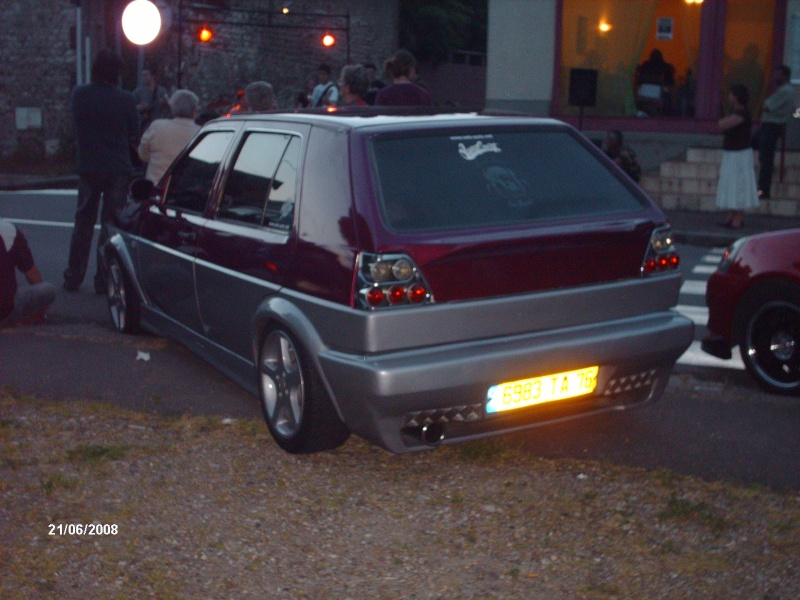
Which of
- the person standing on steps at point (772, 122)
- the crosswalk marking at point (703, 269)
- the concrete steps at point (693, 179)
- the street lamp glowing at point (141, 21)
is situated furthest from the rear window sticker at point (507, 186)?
the concrete steps at point (693, 179)

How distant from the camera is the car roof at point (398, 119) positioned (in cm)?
511

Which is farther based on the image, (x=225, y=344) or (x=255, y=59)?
(x=255, y=59)

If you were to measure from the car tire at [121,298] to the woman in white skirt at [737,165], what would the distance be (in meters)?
9.37

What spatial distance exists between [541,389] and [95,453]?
213cm

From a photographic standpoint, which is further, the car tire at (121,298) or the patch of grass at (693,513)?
the car tire at (121,298)

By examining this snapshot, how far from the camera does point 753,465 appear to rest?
5.23 metres

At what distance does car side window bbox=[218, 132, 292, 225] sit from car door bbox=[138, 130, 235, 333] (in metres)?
0.25

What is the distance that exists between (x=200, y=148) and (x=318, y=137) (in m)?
1.69

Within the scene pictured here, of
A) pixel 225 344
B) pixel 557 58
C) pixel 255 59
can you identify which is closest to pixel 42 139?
pixel 255 59

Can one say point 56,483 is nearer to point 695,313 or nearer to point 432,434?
point 432,434

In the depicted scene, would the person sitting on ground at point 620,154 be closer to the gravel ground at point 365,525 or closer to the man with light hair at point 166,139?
the man with light hair at point 166,139

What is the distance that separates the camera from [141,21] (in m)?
15.2

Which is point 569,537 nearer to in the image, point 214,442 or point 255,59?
point 214,442

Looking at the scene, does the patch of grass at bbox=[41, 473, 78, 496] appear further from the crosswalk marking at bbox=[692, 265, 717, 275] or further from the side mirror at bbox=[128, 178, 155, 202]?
the crosswalk marking at bbox=[692, 265, 717, 275]
